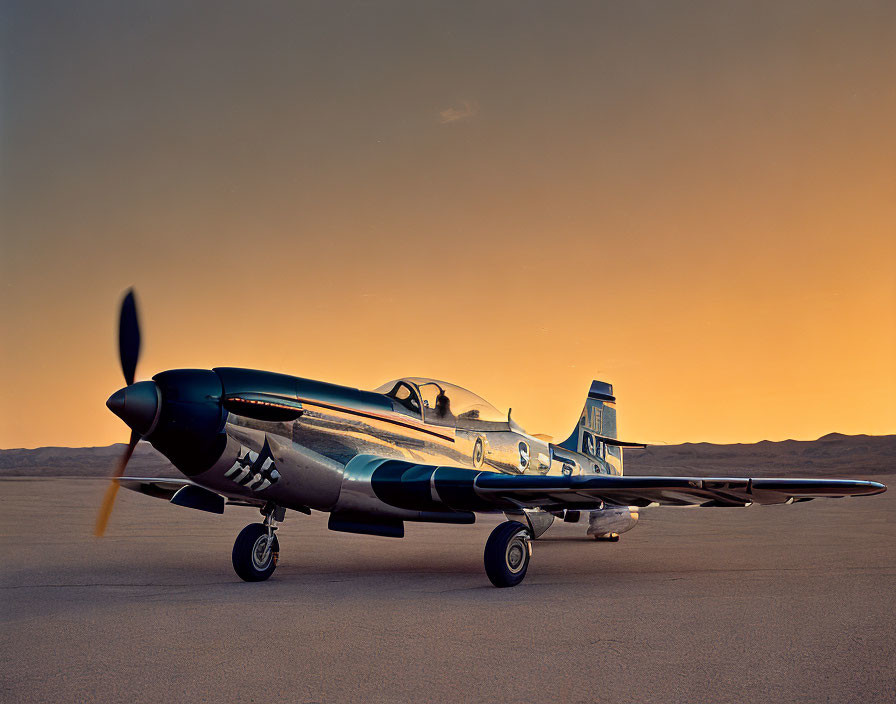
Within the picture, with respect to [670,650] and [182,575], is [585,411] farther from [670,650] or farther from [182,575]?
[670,650]

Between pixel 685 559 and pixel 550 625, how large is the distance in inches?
214

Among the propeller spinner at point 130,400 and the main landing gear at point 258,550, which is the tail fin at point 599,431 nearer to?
the main landing gear at point 258,550

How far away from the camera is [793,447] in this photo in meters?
93.0

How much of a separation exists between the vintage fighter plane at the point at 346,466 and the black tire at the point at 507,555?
0.5 inches

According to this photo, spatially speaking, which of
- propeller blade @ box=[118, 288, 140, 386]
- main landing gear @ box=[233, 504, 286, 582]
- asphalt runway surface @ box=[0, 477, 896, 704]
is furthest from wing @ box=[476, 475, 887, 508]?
propeller blade @ box=[118, 288, 140, 386]

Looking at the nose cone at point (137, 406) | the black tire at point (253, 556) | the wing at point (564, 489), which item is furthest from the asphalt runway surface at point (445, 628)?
the nose cone at point (137, 406)

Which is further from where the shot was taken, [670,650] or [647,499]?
[647,499]

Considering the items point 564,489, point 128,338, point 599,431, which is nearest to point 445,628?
point 564,489

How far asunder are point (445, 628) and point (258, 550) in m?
3.64

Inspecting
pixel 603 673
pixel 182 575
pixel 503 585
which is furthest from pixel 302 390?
pixel 603 673

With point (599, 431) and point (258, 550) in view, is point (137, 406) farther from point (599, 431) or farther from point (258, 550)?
point (599, 431)

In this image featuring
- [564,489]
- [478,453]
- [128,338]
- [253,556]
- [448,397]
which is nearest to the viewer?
[564,489]

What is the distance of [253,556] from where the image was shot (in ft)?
26.9

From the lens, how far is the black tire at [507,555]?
25.6 ft
